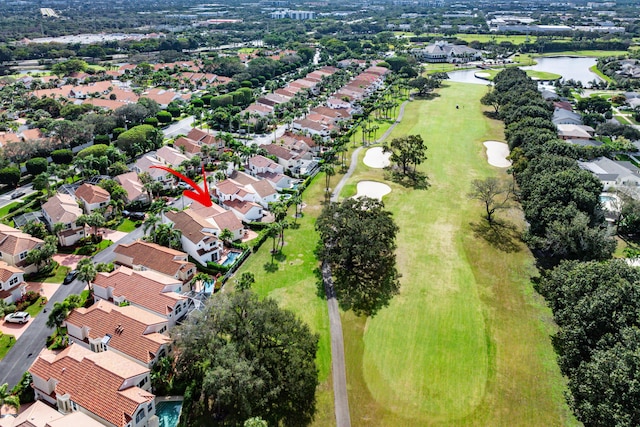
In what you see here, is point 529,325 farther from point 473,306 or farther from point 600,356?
point 600,356

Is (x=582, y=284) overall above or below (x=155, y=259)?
above

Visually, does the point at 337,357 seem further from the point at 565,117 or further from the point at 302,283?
the point at 565,117

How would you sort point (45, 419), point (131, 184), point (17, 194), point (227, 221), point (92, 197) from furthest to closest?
point (17, 194)
point (131, 184)
point (92, 197)
point (227, 221)
point (45, 419)

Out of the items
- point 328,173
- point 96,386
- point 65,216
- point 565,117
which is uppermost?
point 96,386

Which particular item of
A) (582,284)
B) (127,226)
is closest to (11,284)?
(127,226)

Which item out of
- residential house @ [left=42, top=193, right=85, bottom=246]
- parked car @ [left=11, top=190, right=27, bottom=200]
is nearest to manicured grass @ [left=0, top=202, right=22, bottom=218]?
parked car @ [left=11, top=190, right=27, bottom=200]

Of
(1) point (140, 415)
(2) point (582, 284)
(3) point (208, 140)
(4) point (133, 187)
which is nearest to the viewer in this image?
(1) point (140, 415)

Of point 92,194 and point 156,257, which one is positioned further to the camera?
point 92,194
